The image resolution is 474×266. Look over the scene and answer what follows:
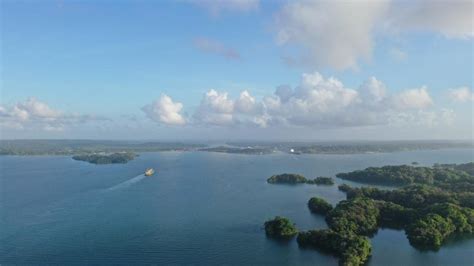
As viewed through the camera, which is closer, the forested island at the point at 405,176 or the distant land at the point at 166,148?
the forested island at the point at 405,176

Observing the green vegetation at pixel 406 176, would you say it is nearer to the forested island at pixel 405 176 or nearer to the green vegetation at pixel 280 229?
the forested island at pixel 405 176

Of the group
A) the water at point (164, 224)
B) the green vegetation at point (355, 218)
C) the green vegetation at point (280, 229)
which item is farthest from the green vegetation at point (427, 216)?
the green vegetation at point (280, 229)

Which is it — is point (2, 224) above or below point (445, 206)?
below

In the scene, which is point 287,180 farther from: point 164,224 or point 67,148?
point 67,148

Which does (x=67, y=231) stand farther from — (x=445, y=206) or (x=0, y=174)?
(x=0, y=174)

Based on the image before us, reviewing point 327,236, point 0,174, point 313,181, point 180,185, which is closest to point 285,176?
point 313,181
